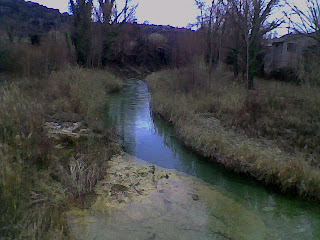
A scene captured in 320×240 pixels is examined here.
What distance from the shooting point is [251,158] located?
752cm

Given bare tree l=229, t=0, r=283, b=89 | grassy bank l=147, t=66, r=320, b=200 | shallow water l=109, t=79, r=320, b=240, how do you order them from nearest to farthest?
shallow water l=109, t=79, r=320, b=240
grassy bank l=147, t=66, r=320, b=200
bare tree l=229, t=0, r=283, b=89

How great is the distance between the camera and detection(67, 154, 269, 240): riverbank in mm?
5012

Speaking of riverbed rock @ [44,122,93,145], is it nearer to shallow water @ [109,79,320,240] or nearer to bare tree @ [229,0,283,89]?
shallow water @ [109,79,320,240]

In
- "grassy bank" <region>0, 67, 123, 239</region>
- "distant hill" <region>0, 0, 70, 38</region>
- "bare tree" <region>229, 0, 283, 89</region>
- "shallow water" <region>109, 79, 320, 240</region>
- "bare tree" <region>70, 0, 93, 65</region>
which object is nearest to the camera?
"grassy bank" <region>0, 67, 123, 239</region>

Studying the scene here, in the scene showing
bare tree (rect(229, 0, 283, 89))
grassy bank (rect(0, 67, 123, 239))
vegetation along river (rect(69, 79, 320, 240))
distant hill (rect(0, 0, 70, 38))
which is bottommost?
vegetation along river (rect(69, 79, 320, 240))

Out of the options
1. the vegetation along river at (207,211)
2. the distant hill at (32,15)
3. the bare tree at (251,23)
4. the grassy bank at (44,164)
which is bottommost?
the vegetation along river at (207,211)

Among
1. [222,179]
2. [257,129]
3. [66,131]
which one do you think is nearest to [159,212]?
[222,179]

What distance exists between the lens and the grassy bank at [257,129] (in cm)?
696

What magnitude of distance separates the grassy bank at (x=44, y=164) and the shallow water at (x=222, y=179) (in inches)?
50.2

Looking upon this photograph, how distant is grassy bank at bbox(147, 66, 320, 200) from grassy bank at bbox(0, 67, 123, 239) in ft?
9.93

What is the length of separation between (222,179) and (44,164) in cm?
410

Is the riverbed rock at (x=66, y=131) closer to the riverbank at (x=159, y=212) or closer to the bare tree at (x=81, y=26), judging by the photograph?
the riverbank at (x=159, y=212)

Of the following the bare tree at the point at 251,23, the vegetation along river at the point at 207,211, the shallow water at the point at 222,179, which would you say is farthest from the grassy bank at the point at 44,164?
the bare tree at the point at 251,23

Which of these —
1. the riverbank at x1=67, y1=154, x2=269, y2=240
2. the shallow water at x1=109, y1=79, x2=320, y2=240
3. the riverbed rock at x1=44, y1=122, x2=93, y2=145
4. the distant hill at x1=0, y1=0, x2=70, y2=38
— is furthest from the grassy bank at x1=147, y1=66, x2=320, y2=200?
the distant hill at x1=0, y1=0, x2=70, y2=38
